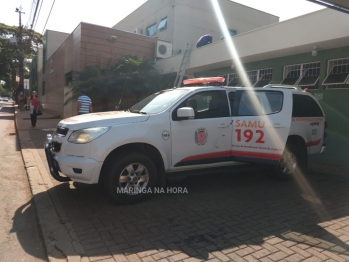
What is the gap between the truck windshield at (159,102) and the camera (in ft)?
15.8

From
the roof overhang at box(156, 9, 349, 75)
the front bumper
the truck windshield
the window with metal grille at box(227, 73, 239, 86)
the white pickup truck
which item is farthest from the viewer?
the window with metal grille at box(227, 73, 239, 86)

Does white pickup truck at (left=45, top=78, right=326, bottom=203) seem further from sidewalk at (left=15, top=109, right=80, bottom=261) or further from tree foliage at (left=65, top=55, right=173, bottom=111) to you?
tree foliage at (left=65, top=55, right=173, bottom=111)

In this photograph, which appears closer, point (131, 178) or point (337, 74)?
point (131, 178)

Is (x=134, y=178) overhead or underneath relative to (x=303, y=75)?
underneath

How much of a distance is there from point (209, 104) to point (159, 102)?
87 centimetres

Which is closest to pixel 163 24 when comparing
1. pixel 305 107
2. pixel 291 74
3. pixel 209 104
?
pixel 291 74

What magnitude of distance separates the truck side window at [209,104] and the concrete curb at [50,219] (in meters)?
2.50

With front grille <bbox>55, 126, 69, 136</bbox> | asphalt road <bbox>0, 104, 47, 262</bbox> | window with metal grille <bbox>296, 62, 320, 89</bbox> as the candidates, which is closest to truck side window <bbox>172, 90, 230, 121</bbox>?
front grille <bbox>55, 126, 69, 136</bbox>

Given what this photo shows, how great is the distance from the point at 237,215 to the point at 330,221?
126cm

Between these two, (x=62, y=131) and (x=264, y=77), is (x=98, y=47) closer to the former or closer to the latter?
(x=264, y=77)

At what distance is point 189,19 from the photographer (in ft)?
66.1

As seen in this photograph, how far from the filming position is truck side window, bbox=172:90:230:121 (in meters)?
4.98

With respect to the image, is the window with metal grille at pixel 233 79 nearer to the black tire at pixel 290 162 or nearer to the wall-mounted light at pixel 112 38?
the black tire at pixel 290 162

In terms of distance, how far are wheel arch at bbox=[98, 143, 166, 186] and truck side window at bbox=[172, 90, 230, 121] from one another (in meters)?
0.91
